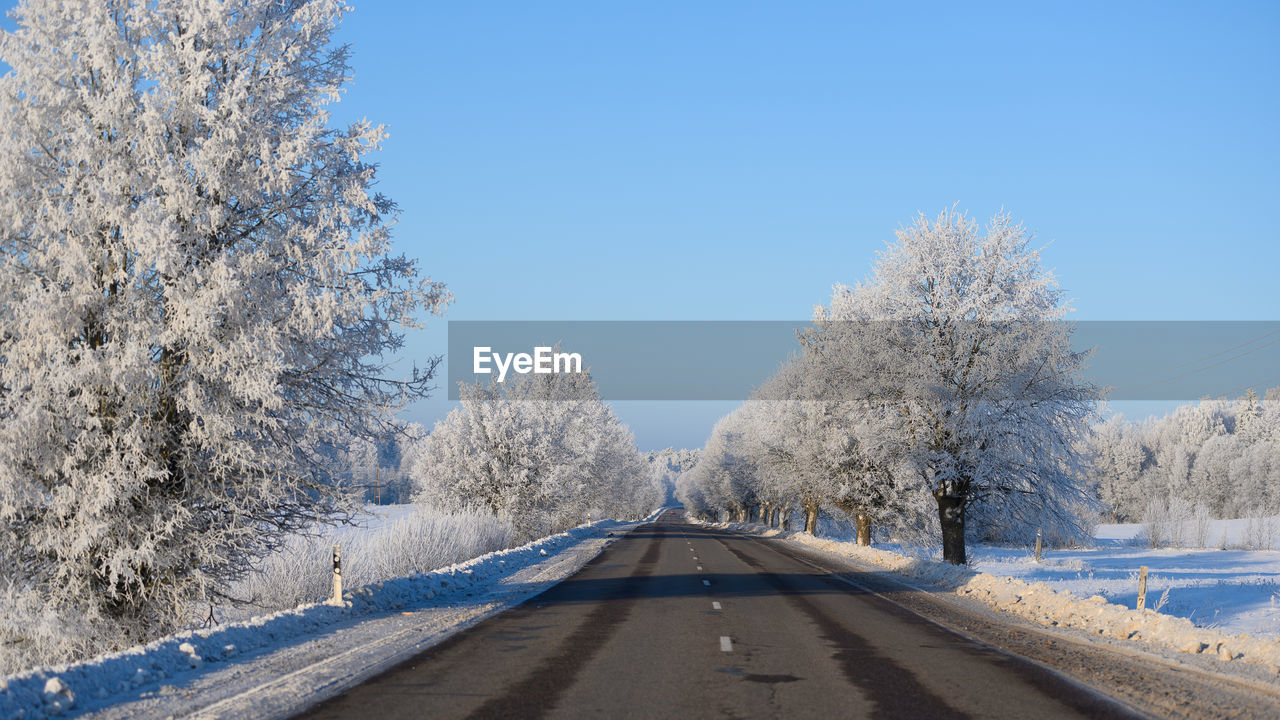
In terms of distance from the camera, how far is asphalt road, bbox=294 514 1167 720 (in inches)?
325

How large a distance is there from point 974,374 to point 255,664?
74.7ft

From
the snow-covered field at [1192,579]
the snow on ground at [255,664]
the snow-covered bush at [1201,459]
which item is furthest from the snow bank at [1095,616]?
the snow-covered bush at [1201,459]

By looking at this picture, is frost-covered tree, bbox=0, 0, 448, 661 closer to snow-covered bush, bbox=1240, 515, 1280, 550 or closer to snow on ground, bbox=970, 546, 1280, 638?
snow on ground, bbox=970, 546, 1280, 638

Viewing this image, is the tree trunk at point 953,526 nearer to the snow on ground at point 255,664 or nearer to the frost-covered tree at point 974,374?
the frost-covered tree at point 974,374

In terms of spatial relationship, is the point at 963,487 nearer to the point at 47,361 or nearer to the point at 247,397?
the point at 247,397

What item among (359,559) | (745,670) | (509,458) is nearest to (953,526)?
(359,559)

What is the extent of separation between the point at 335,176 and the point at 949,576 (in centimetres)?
1888

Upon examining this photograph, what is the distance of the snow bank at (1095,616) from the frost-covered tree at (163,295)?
13035 mm

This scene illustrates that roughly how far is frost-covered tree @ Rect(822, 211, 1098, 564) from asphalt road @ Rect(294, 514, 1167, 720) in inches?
395

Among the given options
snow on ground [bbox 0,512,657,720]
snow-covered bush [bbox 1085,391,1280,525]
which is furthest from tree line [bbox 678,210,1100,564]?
snow-covered bush [bbox 1085,391,1280,525]

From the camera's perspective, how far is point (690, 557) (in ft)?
118

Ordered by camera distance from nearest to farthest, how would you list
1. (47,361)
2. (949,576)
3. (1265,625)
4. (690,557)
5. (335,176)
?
1. (47,361)
2. (335,176)
3. (1265,625)
4. (949,576)
5. (690,557)

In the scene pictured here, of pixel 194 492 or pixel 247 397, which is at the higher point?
pixel 247 397

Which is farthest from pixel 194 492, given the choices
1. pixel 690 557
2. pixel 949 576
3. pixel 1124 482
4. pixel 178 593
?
pixel 1124 482
